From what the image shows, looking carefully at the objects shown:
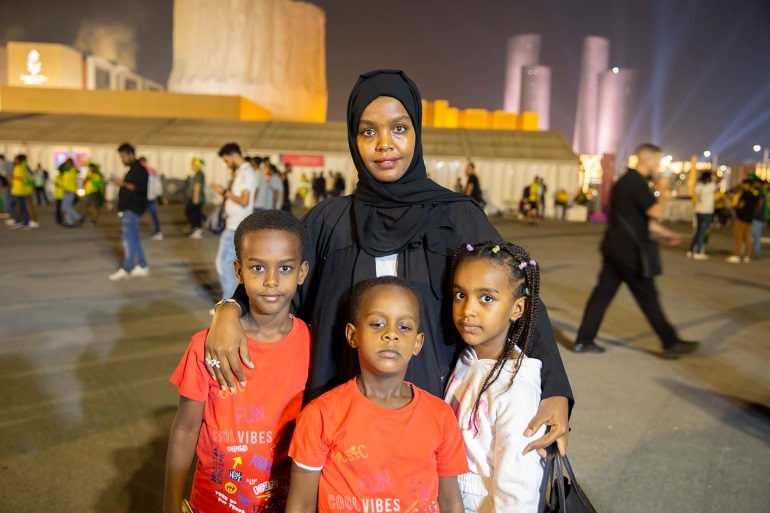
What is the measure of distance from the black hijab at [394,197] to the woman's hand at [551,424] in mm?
658

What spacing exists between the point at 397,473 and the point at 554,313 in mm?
6112

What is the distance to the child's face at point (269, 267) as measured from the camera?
6.59 ft

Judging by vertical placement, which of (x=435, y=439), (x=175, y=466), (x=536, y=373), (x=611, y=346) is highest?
(x=536, y=373)

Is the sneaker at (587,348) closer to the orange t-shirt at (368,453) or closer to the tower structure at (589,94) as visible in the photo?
the orange t-shirt at (368,453)

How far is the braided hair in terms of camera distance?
2012mm

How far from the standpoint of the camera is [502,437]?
1957 mm

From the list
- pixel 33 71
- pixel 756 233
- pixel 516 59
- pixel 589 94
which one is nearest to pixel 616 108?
pixel 589 94

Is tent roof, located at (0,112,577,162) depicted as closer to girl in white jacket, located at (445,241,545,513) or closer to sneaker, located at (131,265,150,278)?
sneaker, located at (131,265,150,278)

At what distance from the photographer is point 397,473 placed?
178 cm

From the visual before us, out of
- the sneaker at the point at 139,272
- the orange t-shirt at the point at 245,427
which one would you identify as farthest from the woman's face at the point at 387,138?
the sneaker at the point at 139,272

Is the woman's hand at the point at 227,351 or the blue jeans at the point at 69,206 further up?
Answer: the woman's hand at the point at 227,351

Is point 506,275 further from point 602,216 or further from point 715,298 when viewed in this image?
point 602,216

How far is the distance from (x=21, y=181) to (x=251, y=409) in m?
14.3

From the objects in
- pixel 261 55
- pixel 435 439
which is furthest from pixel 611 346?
pixel 261 55
